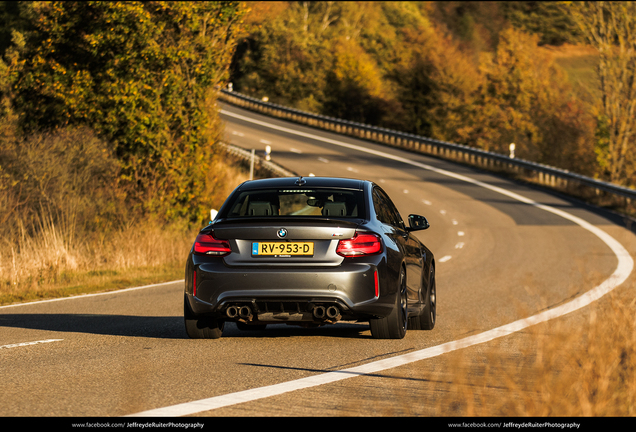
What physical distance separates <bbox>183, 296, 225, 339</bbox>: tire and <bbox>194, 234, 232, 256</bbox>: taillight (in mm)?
604

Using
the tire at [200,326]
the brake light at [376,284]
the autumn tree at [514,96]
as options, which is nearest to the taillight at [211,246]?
the tire at [200,326]

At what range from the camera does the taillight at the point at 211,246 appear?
330 inches

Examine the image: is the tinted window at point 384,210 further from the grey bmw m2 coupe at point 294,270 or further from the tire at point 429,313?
the tire at point 429,313

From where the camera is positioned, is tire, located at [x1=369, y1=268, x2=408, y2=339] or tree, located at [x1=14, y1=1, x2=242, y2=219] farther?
tree, located at [x1=14, y1=1, x2=242, y2=219]

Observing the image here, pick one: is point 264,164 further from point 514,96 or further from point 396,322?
point 514,96

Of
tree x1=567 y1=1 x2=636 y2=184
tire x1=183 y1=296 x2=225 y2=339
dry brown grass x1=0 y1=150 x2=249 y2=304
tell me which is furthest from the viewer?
tree x1=567 y1=1 x2=636 y2=184

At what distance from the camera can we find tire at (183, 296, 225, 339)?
8852 millimetres

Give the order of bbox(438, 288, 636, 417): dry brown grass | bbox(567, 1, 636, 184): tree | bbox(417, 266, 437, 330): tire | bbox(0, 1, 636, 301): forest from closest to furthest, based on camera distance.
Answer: bbox(438, 288, 636, 417): dry brown grass → bbox(417, 266, 437, 330): tire → bbox(0, 1, 636, 301): forest → bbox(567, 1, 636, 184): tree

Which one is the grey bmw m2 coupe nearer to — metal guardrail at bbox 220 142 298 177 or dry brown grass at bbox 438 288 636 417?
dry brown grass at bbox 438 288 636 417

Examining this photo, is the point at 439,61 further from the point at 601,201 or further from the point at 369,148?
the point at 601,201

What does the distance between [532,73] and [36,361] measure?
62.7 meters

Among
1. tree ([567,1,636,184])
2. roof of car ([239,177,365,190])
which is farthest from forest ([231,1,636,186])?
roof of car ([239,177,365,190])

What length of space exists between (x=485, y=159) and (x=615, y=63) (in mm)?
8112

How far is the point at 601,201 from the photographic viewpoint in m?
32.6
